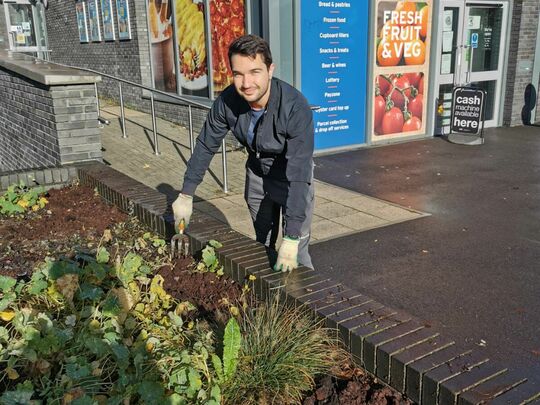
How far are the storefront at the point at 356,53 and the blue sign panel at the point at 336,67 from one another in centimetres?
2

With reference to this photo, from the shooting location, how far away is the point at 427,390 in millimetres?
2115

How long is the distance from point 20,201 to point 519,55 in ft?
33.7

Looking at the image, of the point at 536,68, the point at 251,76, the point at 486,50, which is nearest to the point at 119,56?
the point at 486,50

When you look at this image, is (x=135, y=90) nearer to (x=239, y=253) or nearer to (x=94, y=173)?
(x=94, y=173)

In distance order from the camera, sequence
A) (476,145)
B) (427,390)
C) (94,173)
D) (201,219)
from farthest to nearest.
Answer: (476,145), (94,173), (201,219), (427,390)

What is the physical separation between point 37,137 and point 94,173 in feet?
6.52

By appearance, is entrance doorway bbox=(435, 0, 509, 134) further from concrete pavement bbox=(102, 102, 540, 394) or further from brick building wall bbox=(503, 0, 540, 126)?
concrete pavement bbox=(102, 102, 540, 394)

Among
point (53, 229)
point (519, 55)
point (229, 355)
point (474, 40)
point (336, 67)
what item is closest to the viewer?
point (229, 355)

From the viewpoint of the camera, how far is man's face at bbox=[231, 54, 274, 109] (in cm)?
297

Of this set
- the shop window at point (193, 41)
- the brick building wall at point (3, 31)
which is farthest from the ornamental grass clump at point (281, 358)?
the brick building wall at point (3, 31)

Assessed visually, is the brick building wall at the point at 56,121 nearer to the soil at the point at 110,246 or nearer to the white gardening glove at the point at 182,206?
the soil at the point at 110,246

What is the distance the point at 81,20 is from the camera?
1516 cm

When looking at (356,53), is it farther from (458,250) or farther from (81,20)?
(81,20)

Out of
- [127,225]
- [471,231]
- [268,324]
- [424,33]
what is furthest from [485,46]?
[268,324]
